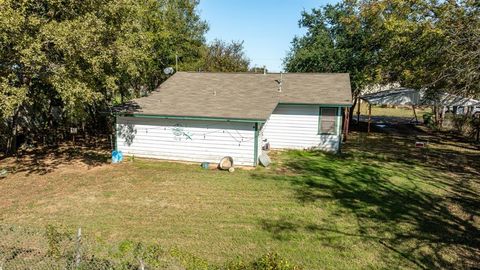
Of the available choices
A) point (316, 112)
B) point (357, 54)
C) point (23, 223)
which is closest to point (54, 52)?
point (23, 223)

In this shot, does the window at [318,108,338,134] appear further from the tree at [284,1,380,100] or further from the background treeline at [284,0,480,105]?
the tree at [284,1,380,100]

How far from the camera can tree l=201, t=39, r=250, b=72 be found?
34938 millimetres

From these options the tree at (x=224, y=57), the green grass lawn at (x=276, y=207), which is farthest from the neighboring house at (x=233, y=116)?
the tree at (x=224, y=57)

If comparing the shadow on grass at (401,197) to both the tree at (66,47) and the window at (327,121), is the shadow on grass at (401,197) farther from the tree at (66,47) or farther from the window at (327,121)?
the tree at (66,47)

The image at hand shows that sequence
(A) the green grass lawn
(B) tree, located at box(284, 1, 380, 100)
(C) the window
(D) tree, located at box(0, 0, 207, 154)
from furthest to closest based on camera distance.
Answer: (B) tree, located at box(284, 1, 380, 100)
(C) the window
(D) tree, located at box(0, 0, 207, 154)
(A) the green grass lawn

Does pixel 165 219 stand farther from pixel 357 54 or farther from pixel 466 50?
pixel 357 54

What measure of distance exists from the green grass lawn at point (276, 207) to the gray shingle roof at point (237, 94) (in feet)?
8.30

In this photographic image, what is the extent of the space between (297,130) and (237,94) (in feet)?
12.3

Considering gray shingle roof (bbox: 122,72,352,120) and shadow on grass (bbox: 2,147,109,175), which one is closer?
shadow on grass (bbox: 2,147,109,175)

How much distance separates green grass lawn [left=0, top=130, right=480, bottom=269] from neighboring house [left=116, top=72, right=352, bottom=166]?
1162 millimetres

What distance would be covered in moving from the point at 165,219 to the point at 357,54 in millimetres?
23717

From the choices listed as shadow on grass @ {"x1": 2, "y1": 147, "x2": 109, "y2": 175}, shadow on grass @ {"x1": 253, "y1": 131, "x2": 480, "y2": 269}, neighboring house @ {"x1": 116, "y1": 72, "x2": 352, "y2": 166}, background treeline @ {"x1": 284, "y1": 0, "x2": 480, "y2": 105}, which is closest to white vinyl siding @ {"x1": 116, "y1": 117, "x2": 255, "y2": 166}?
neighboring house @ {"x1": 116, "y1": 72, "x2": 352, "y2": 166}

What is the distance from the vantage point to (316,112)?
17.4 meters

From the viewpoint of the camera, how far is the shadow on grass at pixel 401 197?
7.52 m
